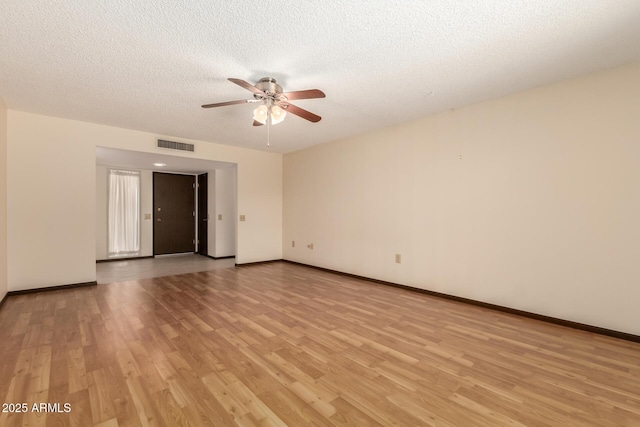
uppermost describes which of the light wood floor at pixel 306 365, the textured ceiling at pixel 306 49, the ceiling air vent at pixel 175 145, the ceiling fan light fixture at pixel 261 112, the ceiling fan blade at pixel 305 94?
the textured ceiling at pixel 306 49

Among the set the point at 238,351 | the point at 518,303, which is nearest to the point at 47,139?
the point at 238,351

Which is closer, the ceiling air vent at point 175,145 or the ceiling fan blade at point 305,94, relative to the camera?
the ceiling fan blade at point 305,94

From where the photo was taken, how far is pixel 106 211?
251 inches

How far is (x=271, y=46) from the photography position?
220 cm

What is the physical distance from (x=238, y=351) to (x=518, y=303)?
9.79 feet

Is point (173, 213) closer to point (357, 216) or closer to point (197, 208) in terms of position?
point (197, 208)

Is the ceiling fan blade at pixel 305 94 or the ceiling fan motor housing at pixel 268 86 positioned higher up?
the ceiling fan motor housing at pixel 268 86

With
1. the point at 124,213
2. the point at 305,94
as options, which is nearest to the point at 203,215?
the point at 124,213

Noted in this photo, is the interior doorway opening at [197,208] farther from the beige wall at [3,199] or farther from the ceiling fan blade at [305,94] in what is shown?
the ceiling fan blade at [305,94]

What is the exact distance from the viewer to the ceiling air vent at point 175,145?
4723 millimetres

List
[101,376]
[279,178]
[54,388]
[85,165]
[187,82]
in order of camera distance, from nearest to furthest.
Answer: [54,388], [101,376], [187,82], [85,165], [279,178]

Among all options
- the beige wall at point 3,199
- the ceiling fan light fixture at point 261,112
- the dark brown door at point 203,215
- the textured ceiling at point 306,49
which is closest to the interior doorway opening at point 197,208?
the dark brown door at point 203,215

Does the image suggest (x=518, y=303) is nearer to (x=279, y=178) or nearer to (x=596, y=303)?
(x=596, y=303)

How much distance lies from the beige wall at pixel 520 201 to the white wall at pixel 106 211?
536 cm
